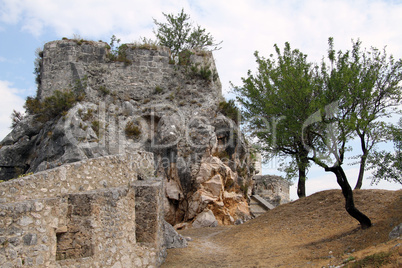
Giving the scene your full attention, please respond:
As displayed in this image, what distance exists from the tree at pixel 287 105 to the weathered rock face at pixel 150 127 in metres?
2.59

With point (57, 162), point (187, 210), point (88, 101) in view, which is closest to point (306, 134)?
point (187, 210)

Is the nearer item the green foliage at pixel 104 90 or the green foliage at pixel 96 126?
the green foliage at pixel 96 126

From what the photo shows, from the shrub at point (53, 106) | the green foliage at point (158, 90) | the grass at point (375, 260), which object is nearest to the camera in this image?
the grass at point (375, 260)

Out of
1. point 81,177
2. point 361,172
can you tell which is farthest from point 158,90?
point 81,177

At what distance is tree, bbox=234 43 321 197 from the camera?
45.1 feet

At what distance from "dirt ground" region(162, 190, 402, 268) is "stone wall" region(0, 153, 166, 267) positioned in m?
1.47

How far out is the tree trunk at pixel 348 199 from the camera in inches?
467

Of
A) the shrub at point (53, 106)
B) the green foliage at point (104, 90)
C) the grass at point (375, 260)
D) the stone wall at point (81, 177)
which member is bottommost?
the grass at point (375, 260)

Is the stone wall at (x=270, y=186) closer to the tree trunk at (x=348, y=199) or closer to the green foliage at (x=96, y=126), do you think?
the green foliage at (x=96, y=126)

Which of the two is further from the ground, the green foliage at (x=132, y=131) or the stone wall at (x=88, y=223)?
the green foliage at (x=132, y=131)

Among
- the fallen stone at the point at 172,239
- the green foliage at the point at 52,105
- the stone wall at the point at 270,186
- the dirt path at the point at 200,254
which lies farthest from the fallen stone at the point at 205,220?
the stone wall at the point at 270,186

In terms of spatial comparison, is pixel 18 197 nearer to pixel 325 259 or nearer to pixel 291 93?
pixel 325 259

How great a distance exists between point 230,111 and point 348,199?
9.32 m

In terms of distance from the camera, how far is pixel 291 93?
46.1 feet
